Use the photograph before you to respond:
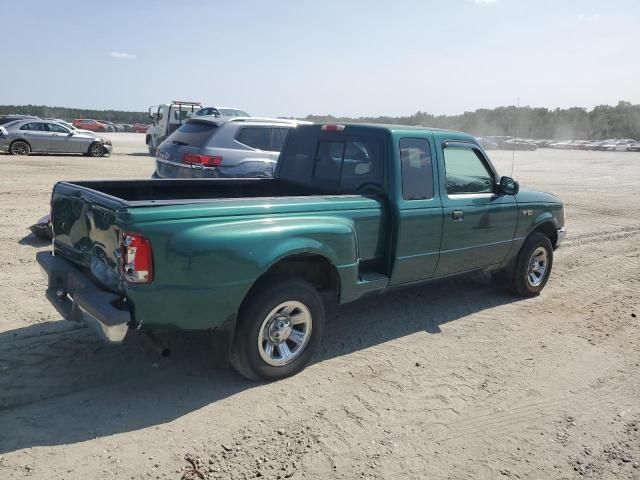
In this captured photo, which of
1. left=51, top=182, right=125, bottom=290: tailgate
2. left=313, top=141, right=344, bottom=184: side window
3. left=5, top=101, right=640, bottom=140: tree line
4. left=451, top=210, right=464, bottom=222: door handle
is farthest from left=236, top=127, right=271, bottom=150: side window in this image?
left=5, top=101, right=640, bottom=140: tree line

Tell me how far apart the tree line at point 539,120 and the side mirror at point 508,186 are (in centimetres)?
7248

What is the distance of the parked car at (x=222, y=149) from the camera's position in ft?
29.6

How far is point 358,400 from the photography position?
396cm

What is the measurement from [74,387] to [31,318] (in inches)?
57.1

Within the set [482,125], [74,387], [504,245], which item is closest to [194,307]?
[74,387]

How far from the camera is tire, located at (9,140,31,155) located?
818 inches

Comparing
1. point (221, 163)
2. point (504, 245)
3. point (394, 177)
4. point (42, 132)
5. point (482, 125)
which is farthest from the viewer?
point (482, 125)

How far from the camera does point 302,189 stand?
5645 millimetres

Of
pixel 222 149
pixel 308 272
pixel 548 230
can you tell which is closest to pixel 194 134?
pixel 222 149

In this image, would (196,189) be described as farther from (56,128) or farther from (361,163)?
(56,128)

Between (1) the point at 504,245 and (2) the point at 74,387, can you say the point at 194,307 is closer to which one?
(2) the point at 74,387

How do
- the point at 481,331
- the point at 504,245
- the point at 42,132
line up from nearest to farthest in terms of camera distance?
the point at 481,331, the point at 504,245, the point at 42,132

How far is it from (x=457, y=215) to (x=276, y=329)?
219 cm

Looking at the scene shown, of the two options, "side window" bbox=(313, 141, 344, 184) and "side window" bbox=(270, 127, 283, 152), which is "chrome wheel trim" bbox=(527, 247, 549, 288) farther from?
"side window" bbox=(270, 127, 283, 152)
